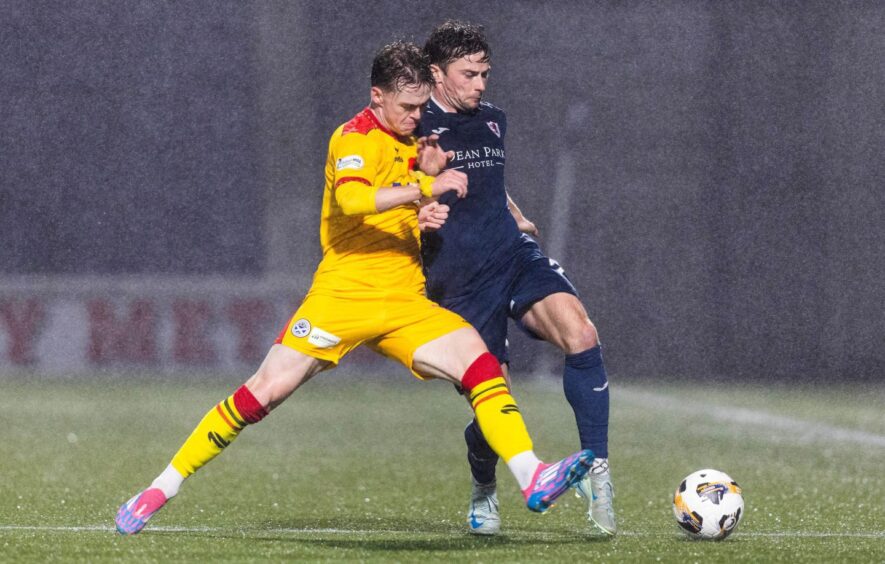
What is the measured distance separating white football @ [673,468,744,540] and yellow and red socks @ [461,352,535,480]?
0.65m

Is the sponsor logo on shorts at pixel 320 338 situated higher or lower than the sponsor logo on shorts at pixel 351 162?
lower

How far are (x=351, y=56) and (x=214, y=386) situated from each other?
484 cm

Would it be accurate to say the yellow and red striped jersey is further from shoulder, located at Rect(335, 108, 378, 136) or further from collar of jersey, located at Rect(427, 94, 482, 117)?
collar of jersey, located at Rect(427, 94, 482, 117)

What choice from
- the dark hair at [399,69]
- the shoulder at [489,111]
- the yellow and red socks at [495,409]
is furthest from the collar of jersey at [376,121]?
the yellow and red socks at [495,409]

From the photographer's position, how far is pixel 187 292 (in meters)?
14.2

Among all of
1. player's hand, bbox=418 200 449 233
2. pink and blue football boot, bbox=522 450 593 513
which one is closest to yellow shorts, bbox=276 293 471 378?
player's hand, bbox=418 200 449 233

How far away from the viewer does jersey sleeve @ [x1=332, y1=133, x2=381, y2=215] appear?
14.1ft

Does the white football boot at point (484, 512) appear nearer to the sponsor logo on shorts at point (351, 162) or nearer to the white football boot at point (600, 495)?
the white football boot at point (600, 495)

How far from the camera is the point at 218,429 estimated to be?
4598 mm

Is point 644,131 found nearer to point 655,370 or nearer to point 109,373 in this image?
point 655,370

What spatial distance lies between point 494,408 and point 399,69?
106 centimetres

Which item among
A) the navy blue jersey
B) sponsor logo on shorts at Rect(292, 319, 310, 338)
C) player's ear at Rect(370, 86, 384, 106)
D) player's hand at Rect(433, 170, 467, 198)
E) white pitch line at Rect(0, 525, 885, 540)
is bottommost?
white pitch line at Rect(0, 525, 885, 540)

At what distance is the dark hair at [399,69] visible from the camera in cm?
447

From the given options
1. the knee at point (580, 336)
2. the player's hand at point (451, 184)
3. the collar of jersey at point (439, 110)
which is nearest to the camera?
the player's hand at point (451, 184)
